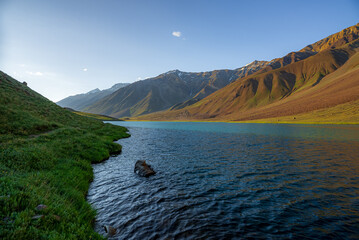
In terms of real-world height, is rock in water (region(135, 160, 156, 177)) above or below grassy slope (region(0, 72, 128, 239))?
below

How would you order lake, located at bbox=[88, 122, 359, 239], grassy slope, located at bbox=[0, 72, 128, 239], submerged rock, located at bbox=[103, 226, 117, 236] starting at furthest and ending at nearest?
lake, located at bbox=[88, 122, 359, 239] < submerged rock, located at bbox=[103, 226, 117, 236] < grassy slope, located at bbox=[0, 72, 128, 239]

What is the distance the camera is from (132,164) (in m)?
25.1

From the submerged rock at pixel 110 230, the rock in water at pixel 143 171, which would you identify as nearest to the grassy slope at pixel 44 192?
the submerged rock at pixel 110 230

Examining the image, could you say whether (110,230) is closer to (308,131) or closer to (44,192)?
(44,192)

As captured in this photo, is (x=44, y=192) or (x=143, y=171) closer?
(x=44, y=192)

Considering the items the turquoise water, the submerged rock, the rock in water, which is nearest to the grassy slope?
the submerged rock

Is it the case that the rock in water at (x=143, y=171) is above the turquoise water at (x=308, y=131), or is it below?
above

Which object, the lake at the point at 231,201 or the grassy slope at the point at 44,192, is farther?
the lake at the point at 231,201

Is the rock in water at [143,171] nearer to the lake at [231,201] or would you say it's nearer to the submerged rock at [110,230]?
the lake at [231,201]

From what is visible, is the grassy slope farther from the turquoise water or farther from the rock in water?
the turquoise water

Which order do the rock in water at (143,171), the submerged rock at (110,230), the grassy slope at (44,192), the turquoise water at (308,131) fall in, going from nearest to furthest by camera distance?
the grassy slope at (44,192) < the submerged rock at (110,230) < the rock in water at (143,171) < the turquoise water at (308,131)

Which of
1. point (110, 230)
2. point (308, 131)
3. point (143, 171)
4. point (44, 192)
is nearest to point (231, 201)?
point (110, 230)

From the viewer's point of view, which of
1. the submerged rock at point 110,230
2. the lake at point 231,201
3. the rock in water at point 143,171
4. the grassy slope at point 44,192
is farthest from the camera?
the rock in water at point 143,171

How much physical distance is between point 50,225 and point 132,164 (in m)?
18.2
